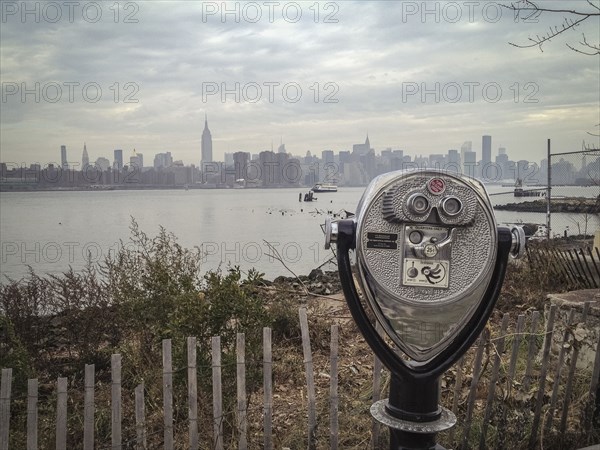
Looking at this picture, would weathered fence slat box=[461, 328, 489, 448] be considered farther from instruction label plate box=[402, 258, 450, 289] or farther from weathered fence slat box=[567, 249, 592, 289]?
weathered fence slat box=[567, 249, 592, 289]

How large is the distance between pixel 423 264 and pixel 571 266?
5880 millimetres

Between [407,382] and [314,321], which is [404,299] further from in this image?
[314,321]

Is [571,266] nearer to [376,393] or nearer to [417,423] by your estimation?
[376,393]

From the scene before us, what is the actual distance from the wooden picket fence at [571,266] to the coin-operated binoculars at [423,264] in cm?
546

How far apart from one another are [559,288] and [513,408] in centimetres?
450

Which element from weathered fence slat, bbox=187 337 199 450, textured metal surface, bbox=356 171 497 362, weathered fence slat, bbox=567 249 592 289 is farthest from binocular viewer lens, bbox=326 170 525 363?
weathered fence slat, bbox=567 249 592 289

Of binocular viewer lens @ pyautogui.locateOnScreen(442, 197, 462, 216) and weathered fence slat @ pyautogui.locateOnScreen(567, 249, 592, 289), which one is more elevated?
binocular viewer lens @ pyautogui.locateOnScreen(442, 197, 462, 216)

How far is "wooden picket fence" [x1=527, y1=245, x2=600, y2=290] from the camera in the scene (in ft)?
22.8

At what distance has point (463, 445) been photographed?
11.0 feet

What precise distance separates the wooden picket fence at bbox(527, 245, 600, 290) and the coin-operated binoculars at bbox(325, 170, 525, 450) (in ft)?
17.9

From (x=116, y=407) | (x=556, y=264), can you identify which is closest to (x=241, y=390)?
(x=116, y=407)

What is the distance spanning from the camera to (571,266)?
7.11 meters

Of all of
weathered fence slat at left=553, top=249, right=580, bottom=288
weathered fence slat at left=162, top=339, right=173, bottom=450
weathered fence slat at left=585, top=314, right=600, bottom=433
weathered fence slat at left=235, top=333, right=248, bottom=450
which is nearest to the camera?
weathered fence slat at left=162, top=339, right=173, bottom=450

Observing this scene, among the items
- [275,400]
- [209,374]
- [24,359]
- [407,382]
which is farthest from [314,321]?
[407,382]
